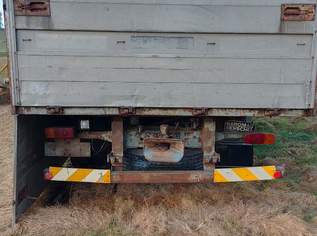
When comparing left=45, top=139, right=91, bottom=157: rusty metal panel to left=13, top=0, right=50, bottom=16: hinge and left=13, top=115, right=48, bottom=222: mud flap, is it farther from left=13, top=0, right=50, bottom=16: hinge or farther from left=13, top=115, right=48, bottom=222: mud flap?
left=13, top=0, right=50, bottom=16: hinge

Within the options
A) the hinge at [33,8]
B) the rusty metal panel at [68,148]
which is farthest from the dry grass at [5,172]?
the hinge at [33,8]

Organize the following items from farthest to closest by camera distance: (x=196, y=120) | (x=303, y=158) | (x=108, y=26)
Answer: (x=303, y=158) → (x=196, y=120) → (x=108, y=26)

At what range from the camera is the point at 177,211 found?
500 cm

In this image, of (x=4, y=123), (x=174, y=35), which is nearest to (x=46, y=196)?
(x=174, y=35)

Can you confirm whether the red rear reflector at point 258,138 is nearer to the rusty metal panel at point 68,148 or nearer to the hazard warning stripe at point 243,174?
the hazard warning stripe at point 243,174

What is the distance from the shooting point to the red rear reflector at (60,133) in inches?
193

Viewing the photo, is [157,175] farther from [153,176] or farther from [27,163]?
[27,163]

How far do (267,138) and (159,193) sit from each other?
64.1 inches

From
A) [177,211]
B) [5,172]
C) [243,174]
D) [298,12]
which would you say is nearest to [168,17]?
[298,12]

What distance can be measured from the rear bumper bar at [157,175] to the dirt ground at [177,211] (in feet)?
1.30

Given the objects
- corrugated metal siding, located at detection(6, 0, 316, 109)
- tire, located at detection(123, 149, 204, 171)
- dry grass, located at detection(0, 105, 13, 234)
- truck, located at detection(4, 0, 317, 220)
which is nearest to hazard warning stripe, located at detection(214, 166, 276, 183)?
tire, located at detection(123, 149, 204, 171)

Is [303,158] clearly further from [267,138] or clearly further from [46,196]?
[46,196]

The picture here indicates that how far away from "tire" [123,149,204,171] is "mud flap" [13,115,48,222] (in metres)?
1.19

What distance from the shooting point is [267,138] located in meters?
5.06
